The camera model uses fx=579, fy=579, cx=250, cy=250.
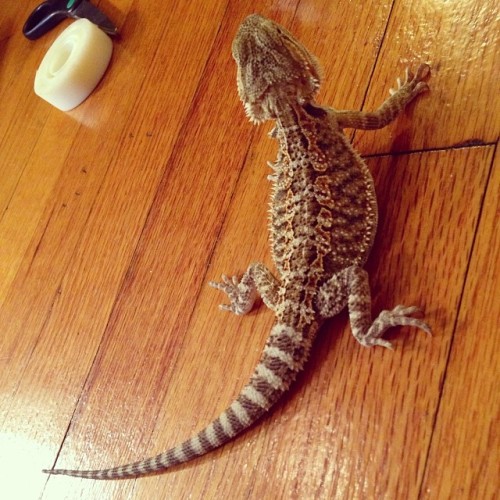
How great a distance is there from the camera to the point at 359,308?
1148 mm

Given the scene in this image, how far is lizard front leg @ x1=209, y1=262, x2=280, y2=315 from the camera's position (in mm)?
1297

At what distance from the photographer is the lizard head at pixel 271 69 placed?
1.24m

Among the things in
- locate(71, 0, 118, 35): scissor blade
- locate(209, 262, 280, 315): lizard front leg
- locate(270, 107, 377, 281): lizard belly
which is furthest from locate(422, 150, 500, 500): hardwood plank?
locate(71, 0, 118, 35): scissor blade

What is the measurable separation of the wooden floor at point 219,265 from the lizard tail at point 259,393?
0.14 ft

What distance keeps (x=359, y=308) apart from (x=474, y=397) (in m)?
0.26

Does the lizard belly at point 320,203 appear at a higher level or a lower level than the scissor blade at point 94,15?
lower

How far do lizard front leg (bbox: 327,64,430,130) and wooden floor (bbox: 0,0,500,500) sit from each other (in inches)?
1.4

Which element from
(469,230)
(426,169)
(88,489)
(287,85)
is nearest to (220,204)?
(287,85)

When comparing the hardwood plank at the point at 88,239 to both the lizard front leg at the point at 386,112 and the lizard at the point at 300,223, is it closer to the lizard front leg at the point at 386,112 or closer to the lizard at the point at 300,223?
the lizard at the point at 300,223

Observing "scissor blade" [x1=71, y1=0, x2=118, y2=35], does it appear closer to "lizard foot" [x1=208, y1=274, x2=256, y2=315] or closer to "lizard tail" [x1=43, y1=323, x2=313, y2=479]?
"lizard foot" [x1=208, y1=274, x2=256, y2=315]

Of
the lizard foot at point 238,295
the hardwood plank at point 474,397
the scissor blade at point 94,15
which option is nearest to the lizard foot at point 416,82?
the hardwood plank at point 474,397

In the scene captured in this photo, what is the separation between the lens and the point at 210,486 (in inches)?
49.1

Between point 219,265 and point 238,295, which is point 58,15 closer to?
point 219,265

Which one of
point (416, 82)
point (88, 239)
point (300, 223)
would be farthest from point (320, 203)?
point (88, 239)
